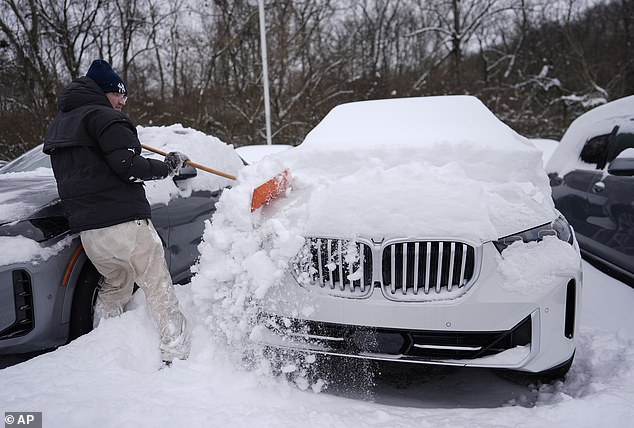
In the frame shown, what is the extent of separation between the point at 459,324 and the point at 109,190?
206 centimetres

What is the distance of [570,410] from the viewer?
72.9 inches

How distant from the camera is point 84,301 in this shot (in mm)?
2555

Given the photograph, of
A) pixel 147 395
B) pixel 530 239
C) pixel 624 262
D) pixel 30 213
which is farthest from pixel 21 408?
pixel 624 262

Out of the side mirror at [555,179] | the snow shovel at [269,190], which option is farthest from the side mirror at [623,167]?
the snow shovel at [269,190]

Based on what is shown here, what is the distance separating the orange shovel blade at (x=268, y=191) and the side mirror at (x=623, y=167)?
2498 millimetres

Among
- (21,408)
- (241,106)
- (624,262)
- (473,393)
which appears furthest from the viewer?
(241,106)

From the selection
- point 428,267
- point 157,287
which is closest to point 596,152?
point 428,267

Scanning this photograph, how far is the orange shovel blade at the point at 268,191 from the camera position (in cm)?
239

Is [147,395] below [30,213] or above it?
below

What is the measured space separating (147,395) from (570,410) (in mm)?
1972

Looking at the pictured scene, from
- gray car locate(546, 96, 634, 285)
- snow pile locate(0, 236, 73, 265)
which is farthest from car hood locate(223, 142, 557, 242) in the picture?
gray car locate(546, 96, 634, 285)

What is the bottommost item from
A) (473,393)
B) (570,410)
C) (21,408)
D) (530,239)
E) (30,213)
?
(473,393)

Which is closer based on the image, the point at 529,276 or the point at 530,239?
the point at 529,276

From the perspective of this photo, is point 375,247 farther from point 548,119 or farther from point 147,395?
point 548,119
